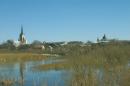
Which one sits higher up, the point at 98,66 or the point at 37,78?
the point at 98,66

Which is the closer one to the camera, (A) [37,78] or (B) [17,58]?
(A) [37,78]

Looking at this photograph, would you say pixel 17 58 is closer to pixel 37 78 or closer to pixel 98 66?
pixel 37 78

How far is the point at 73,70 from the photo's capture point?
12.2 meters

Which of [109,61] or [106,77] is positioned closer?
[106,77]

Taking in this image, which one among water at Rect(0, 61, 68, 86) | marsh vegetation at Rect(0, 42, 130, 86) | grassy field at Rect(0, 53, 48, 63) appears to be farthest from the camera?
grassy field at Rect(0, 53, 48, 63)

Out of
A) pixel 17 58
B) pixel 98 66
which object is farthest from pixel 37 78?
pixel 17 58

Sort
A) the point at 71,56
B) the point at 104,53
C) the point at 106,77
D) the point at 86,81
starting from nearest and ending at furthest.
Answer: the point at 86,81 → the point at 106,77 → the point at 71,56 → the point at 104,53

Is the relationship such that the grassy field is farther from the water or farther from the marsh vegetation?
the marsh vegetation

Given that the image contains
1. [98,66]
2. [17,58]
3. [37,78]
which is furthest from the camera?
[17,58]

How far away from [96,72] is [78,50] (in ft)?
5.84

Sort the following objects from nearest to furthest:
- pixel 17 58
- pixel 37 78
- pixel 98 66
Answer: pixel 98 66 → pixel 37 78 → pixel 17 58

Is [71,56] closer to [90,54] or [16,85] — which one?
[90,54]

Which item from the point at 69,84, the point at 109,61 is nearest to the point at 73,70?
the point at 69,84

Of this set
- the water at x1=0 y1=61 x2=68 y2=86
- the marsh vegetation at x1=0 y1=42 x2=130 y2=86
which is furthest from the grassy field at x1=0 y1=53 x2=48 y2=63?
the marsh vegetation at x1=0 y1=42 x2=130 y2=86
